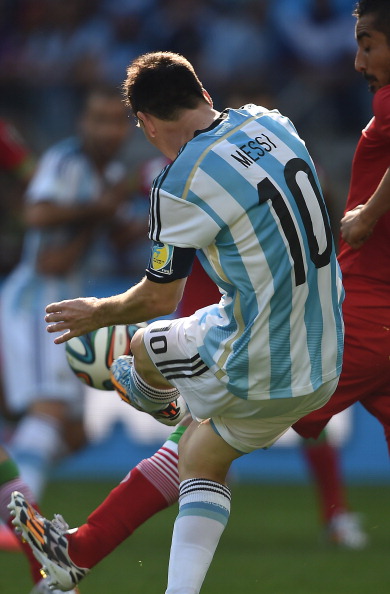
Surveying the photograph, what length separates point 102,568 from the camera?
5.23m

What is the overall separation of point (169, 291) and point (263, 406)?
44 centimetres

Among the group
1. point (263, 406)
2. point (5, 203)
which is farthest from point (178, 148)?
point (5, 203)

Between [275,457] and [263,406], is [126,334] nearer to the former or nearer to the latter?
[263,406]

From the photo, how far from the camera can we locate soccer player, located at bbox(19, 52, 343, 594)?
11.1ft

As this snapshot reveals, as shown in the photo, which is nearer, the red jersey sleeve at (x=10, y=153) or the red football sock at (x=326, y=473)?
the red football sock at (x=326, y=473)

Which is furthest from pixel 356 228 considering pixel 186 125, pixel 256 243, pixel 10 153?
pixel 10 153

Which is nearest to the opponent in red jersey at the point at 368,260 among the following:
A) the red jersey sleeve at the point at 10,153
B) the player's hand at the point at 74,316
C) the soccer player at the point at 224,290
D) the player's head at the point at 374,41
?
the player's head at the point at 374,41

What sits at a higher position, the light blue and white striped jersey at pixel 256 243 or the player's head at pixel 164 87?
the player's head at pixel 164 87

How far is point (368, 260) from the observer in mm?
4004

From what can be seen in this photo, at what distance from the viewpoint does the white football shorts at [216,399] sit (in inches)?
137

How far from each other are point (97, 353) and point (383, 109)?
1323mm

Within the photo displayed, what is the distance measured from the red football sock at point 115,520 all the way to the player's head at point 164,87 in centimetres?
123

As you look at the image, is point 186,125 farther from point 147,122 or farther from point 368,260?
point 368,260

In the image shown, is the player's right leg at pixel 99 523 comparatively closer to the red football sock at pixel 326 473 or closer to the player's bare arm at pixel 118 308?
the player's bare arm at pixel 118 308
